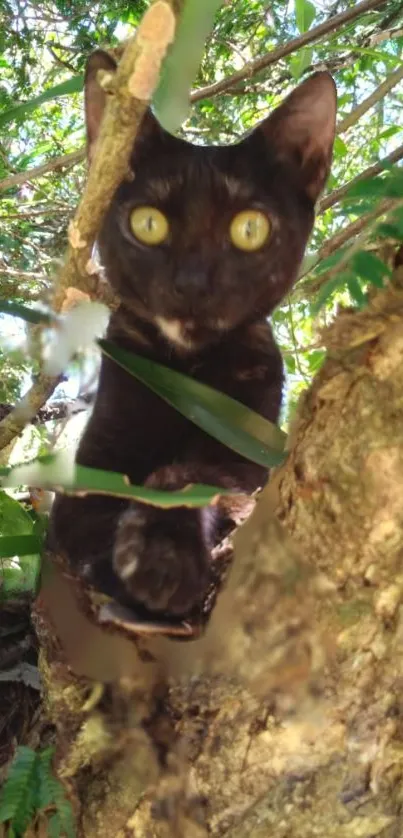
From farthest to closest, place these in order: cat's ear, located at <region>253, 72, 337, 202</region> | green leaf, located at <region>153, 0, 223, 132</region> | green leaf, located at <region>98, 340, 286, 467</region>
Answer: cat's ear, located at <region>253, 72, 337, 202</region> < green leaf, located at <region>98, 340, 286, 467</region> < green leaf, located at <region>153, 0, 223, 132</region>

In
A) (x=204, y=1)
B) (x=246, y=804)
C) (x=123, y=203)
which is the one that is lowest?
(x=246, y=804)

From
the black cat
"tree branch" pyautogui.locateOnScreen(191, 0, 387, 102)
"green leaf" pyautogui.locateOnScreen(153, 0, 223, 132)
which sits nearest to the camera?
"green leaf" pyautogui.locateOnScreen(153, 0, 223, 132)

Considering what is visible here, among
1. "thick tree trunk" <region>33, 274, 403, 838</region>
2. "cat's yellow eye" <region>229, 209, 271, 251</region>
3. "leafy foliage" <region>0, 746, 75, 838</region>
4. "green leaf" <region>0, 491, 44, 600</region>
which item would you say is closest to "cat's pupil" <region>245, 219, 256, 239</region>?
"cat's yellow eye" <region>229, 209, 271, 251</region>

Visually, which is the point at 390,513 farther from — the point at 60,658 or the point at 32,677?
the point at 32,677

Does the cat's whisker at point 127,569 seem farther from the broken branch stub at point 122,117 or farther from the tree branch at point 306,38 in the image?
the tree branch at point 306,38

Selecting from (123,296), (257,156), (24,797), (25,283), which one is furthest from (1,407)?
(24,797)

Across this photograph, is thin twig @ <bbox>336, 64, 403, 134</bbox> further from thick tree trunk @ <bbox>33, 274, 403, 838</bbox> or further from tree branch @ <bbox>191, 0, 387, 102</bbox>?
thick tree trunk @ <bbox>33, 274, 403, 838</bbox>
